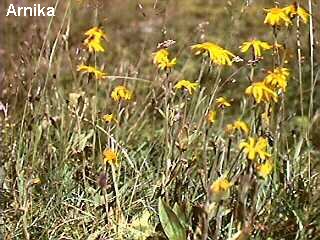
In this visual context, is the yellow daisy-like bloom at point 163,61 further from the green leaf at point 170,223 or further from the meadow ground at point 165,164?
the green leaf at point 170,223

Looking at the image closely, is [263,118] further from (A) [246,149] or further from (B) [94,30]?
(B) [94,30]

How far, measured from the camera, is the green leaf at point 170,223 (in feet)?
5.27

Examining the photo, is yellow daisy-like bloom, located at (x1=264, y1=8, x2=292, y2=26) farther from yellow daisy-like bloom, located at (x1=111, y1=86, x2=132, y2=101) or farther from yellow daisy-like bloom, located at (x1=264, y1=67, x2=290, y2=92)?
yellow daisy-like bloom, located at (x1=111, y1=86, x2=132, y2=101)

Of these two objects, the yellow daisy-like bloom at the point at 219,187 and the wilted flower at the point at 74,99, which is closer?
the yellow daisy-like bloom at the point at 219,187

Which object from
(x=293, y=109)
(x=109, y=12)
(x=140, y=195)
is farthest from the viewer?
(x=109, y=12)

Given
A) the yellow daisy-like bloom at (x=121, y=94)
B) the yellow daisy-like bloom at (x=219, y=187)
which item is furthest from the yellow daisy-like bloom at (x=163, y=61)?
the yellow daisy-like bloom at (x=219, y=187)

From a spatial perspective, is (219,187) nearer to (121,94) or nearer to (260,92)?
(260,92)

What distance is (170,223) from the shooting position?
162 cm

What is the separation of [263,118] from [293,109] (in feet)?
4.47

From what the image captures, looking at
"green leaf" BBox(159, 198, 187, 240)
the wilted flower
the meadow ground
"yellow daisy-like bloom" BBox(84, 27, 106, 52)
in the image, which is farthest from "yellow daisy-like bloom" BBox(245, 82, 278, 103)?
the wilted flower

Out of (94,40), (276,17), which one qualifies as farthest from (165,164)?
(276,17)

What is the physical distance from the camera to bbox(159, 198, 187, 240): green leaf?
5.27 feet

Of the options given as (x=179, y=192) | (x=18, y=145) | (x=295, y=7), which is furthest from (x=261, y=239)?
(x=18, y=145)

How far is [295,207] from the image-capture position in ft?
5.60
